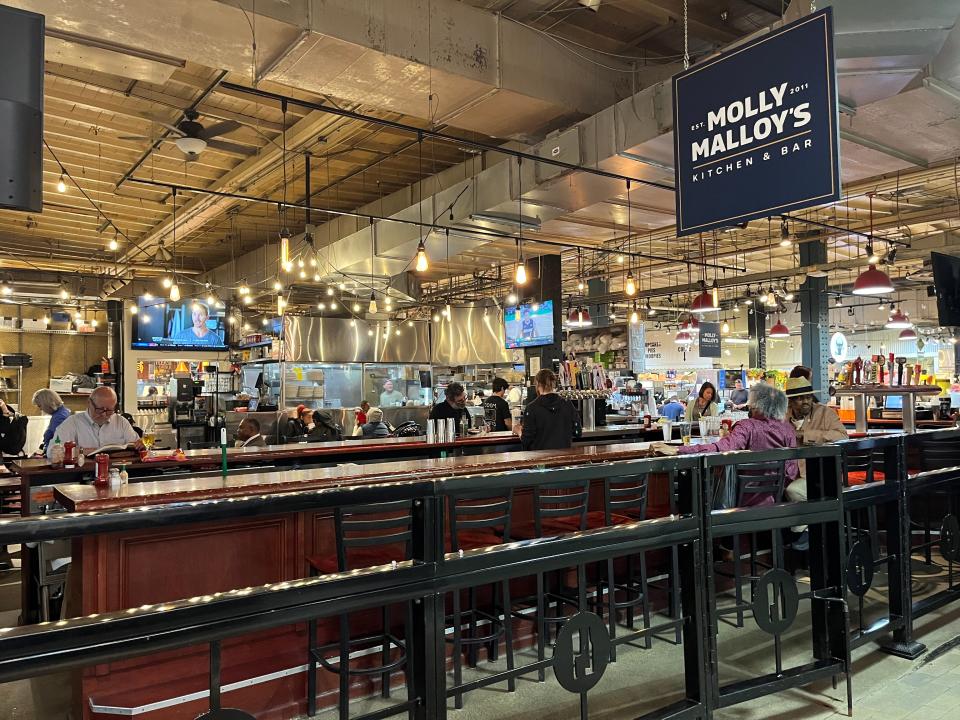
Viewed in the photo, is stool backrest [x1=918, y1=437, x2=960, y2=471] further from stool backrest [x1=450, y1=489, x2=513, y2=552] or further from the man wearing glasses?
the man wearing glasses

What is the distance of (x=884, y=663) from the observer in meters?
3.89

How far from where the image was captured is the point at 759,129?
12.8 ft

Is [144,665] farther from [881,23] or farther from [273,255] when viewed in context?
[273,255]

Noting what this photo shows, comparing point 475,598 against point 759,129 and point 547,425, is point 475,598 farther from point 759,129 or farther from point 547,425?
point 759,129

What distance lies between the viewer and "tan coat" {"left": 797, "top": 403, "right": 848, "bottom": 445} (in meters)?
5.65

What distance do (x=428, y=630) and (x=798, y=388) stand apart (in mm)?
4884

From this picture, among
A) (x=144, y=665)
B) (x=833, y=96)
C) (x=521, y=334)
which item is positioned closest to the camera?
(x=144, y=665)

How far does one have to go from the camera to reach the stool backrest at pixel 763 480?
13.3ft

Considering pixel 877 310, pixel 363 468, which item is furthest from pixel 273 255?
pixel 877 310

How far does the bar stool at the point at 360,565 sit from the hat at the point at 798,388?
3.79 metres

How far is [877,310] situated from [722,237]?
11246 millimetres

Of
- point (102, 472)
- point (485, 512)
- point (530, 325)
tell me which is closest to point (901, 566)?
point (485, 512)

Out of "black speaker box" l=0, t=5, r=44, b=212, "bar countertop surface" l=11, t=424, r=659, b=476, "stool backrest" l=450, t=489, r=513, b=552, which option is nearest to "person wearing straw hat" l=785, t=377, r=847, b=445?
"stool backrest" l=450, t=489, r=513, b=552

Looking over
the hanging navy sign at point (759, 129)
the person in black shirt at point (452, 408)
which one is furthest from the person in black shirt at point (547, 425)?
the hanging navy sign at point (759, 129)
